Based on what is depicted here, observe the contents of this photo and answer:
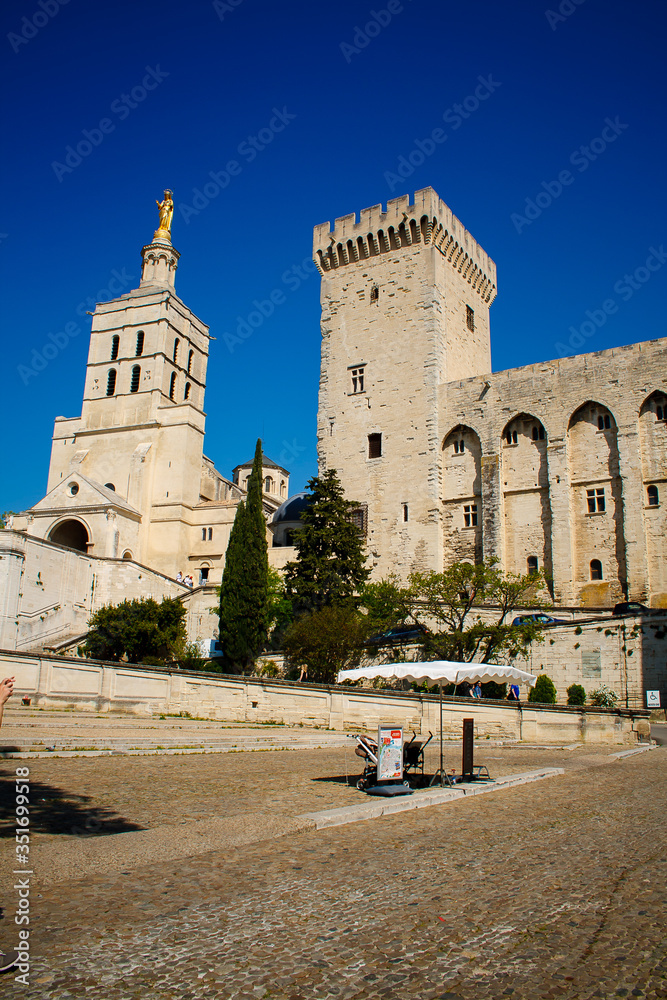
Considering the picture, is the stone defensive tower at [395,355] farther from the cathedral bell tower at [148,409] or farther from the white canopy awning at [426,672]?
the white canopy awning at [426,672]

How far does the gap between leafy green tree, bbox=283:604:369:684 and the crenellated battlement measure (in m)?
22.9

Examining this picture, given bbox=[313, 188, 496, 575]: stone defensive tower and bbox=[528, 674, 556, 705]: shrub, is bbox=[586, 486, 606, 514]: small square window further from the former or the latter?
bbox=[528, 674, 556, 705]: shrub

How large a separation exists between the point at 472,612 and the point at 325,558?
6767 mm

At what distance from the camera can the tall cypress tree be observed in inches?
1260

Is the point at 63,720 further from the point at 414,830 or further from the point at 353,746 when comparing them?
the point at 414,830

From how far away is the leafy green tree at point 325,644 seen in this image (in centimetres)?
2578

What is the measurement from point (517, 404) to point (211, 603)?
18.7m

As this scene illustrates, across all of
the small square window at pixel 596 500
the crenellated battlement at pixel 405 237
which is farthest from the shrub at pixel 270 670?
the crenellated battlement at pixel 405 237

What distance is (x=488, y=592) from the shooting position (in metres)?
29.5

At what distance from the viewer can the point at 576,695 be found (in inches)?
1037

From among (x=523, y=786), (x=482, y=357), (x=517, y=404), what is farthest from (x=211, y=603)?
(x=523, y=786)

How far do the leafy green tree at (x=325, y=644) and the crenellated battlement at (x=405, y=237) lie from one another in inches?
901

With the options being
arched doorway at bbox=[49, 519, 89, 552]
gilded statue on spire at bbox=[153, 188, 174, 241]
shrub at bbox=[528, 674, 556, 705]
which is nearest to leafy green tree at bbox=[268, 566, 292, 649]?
shrub at bbox=[528, 674, 556, 705]

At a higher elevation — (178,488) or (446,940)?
(178,488)
